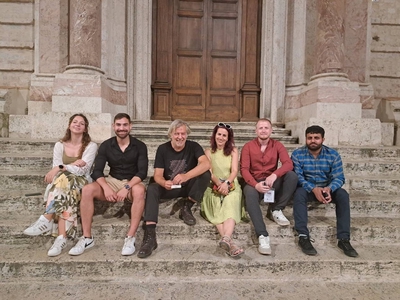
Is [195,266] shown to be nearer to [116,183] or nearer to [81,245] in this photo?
[81,245]

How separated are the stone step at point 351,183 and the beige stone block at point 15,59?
3.39 meters

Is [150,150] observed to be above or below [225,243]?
above

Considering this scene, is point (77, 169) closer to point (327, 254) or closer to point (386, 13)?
point (327, 254)

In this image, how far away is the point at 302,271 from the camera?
251 cm

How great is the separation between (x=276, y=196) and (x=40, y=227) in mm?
2421

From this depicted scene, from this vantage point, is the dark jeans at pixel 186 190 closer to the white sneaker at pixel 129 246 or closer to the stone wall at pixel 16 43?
the white sneaker at pixel 129 246

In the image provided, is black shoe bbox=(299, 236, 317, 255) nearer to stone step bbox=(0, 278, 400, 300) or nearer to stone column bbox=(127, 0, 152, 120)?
stone step bbox=(0, 278, 400, 300)

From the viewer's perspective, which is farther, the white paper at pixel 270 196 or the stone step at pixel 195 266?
the white paper at pixel 270 196

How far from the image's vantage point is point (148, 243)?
261 centimetres

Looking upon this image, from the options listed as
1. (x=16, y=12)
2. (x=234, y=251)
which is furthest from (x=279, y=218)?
(x=16, y=12)

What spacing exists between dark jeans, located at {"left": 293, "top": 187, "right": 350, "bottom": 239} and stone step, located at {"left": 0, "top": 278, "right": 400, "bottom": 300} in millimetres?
434

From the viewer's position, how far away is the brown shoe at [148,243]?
2.53 m

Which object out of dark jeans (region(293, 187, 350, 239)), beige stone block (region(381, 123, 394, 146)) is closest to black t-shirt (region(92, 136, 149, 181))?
dark jeans (region(293, 187, 350, 239))

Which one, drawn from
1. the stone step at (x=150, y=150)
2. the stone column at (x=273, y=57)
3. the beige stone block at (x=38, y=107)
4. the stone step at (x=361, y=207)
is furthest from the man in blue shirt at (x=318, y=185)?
the beige stone block at (x=38, y=107)
